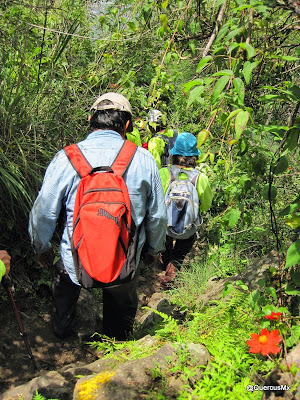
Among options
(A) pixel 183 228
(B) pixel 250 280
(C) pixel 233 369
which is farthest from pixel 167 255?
(C) pixel 233 369

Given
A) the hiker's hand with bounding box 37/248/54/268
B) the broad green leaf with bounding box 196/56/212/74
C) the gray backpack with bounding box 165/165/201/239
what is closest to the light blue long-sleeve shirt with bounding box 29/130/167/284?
the hiker's hand with bounding box 37/248/54/268

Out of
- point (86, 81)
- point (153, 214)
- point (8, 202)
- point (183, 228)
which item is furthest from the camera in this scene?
point (86, 81)

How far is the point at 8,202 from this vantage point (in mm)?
3691

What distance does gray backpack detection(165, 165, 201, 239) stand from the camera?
436 centimetres

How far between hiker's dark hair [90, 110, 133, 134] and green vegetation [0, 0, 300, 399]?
28 cm

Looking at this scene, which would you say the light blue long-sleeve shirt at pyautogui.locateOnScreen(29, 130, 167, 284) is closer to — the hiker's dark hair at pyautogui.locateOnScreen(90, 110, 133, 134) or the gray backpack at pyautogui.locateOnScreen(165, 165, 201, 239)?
the hiker's dark hair at pyautogui.locateOnScreen(90, 110, 133, 134)

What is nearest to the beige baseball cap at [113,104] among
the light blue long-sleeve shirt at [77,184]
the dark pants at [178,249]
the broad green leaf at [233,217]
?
the light blue long-sleeve shirt at [77,184]

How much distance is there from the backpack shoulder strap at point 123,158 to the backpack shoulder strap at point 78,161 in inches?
6.5

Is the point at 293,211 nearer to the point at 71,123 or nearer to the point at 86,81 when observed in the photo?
the point at 71,123

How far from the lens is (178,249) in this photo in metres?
4.91

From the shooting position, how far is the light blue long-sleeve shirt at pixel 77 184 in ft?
8.85

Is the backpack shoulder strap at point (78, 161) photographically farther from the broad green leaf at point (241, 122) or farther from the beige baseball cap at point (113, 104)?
the broad green leaf at point (241, 122)

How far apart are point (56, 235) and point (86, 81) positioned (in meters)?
1.90

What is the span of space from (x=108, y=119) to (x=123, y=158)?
1.11 feet
